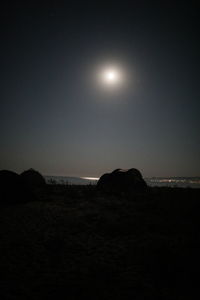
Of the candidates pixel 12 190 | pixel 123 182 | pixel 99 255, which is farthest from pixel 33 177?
pixel 99 255

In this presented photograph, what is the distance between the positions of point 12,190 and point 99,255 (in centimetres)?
765

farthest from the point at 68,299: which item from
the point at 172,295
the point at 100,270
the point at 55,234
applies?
the point at 55,234

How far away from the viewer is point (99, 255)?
4.66 meters

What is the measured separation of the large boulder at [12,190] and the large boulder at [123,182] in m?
7.48

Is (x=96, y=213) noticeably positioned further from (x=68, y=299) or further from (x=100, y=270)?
(x=68, y=299)

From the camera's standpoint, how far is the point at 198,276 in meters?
3.58

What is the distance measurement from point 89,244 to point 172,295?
285 cm

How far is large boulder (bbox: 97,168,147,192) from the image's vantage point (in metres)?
16.1

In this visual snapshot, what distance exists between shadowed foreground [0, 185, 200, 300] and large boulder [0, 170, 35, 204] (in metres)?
1.59

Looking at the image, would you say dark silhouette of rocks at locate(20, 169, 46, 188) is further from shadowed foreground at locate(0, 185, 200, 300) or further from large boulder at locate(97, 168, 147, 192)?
shadowed foreground at locate(0, 185, 200, 300)

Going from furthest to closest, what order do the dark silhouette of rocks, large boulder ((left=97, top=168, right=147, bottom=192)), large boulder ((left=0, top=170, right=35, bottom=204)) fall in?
the dark silhouette of rocks → large boulder ((left=97, top=168, right=147, bottom=192)) → large boulder ((left=0, top=170, right=35, bottom=204))

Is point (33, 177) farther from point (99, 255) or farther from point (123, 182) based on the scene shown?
point (99, 255)

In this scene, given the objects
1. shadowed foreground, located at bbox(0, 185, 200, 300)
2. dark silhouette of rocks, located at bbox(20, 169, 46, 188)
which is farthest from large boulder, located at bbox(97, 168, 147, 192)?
shadowed foreground, located at bbox(0, 185, 200, 300)

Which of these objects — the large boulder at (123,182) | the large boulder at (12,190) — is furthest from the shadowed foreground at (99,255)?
the large boulder at (123,182)
